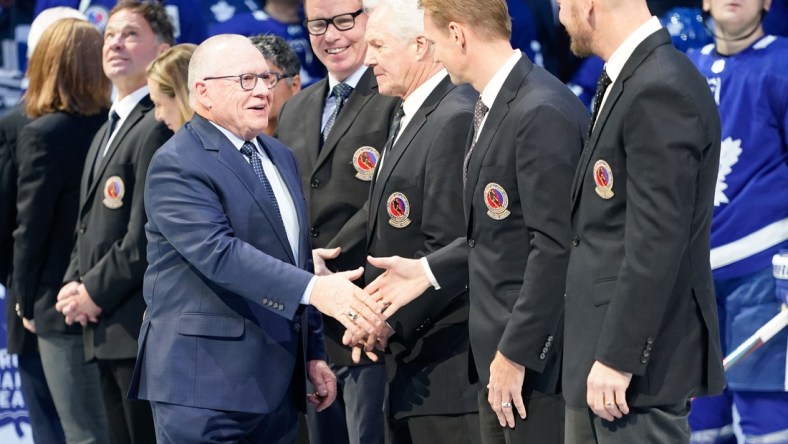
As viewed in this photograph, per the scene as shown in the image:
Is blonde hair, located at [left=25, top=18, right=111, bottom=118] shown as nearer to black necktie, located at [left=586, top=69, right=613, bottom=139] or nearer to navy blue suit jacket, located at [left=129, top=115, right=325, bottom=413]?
navy blue suit jacket, located at [left=129, top=115, right=325, bottom=413]

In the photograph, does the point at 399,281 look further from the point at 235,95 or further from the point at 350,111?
the point at 350,111

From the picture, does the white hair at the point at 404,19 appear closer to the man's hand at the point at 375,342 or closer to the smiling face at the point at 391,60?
the smiling face at the point at 391,60

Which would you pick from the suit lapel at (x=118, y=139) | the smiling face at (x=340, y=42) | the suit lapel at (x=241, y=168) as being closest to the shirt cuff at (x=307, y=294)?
the suit lapel at (x=241, y=168)

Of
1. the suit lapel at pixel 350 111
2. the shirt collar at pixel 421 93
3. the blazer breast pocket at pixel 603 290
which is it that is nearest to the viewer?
the blazer breast pocket at pixel 603 290

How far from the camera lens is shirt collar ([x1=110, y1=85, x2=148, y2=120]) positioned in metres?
4.51

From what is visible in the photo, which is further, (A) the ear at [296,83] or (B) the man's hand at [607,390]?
(A) the ear at [296,83]

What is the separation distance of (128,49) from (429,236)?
1.91 meters

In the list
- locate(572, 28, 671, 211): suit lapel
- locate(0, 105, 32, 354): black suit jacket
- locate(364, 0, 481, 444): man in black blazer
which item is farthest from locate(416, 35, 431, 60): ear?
locate(0, 105, 32, 354): black suit jacket

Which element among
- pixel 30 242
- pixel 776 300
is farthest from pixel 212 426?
pixel 776 300

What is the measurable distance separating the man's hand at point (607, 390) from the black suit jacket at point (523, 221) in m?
0.36

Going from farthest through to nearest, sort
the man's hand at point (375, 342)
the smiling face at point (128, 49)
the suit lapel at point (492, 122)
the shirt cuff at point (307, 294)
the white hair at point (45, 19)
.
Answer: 1. the white hair at point (45, 19)
2. the smiling face at point (128, 49)
3. the man's hand at point (375, 342)
4. the shirt cuff at point (307, 294)
5. the suit lapel at point (492, 122)

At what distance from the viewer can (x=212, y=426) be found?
3.10 metres

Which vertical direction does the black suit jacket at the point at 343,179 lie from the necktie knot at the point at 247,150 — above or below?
below

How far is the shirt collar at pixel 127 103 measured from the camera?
4.51m
